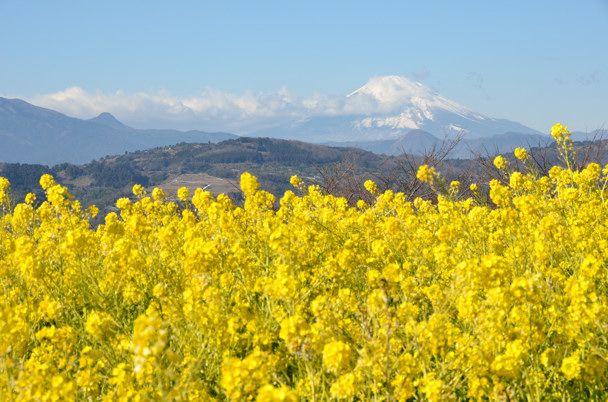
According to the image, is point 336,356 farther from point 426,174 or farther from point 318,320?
point 426,174

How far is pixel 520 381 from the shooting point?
9.93 ft

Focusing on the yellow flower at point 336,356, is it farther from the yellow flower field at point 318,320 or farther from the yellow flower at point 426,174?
the yellow flower at point 426,174

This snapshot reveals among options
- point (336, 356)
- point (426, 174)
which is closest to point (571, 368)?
point (336, 356)

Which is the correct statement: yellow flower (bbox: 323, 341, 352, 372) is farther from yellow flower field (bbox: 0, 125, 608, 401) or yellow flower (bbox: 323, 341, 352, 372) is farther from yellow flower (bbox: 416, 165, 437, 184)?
yellow flower (bbox: 416, 165, 437, 184)

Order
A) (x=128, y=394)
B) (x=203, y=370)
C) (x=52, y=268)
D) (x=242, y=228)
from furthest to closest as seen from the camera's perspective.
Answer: (x=242, y=228)
(x=52, y=268)
(x=203, y=370)
(x=128, y=394)

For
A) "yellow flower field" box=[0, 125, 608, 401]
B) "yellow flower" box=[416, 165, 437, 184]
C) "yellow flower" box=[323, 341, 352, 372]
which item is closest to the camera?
"yellow flower" box=[323, 341, 352, 372]

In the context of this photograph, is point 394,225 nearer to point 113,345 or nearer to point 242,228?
point 242,228

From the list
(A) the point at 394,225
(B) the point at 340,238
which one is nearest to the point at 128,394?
(A) the point at 394,225

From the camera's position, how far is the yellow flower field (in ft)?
9.09

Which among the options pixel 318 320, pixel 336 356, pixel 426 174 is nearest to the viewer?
pixel 336 356

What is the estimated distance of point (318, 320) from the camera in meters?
2.80

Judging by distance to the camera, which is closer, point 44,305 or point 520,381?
point 520,381

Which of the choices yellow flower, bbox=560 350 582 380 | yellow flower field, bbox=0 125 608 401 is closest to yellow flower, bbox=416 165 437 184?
yellow flower field, bbox=0 125 608 401

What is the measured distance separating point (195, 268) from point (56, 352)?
128cm
